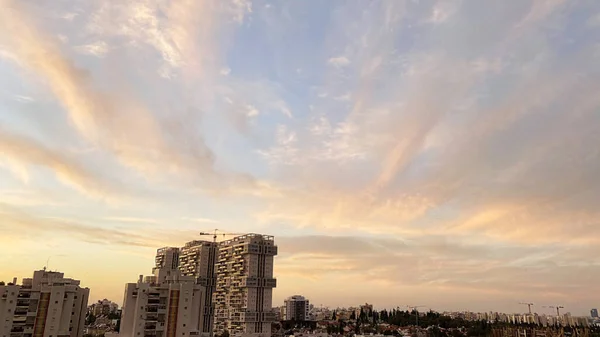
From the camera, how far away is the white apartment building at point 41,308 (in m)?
30.3

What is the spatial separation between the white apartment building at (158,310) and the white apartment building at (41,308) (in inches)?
177

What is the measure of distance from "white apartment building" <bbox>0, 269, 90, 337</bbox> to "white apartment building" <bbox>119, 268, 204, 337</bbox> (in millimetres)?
4497

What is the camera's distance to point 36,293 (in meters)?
31.4

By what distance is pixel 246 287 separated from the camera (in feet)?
171

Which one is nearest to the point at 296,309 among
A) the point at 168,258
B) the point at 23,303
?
the point at 168,258

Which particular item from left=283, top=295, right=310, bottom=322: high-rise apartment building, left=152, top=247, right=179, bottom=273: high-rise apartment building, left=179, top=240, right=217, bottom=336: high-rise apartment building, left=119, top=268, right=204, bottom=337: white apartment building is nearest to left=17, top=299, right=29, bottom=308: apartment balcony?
left=119, top=268, right=204, bottom=337: white apartment building

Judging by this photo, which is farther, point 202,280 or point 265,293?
point 202,280

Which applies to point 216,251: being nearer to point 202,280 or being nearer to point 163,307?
point 202,280

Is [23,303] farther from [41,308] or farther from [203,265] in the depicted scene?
[203,265]

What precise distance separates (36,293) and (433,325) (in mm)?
76877

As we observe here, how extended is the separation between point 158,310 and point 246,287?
67.7ft

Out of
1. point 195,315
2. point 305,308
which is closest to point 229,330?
point 195,315

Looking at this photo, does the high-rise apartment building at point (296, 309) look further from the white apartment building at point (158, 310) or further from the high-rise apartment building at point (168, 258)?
the white apartment building at point (158, 310)

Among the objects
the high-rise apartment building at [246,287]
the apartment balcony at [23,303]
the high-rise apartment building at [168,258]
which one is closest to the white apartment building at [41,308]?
the apartment balcony at [23,303]
